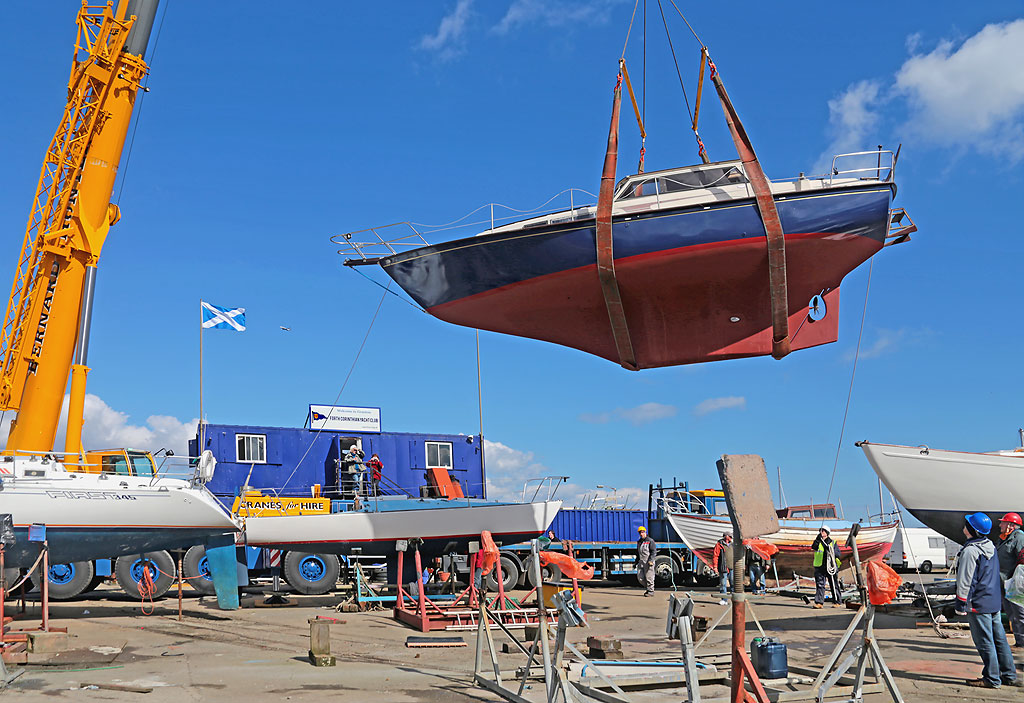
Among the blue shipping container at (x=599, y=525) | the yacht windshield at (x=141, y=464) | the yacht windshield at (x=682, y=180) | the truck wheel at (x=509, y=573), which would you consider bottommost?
the truck wheel at (x=509, y=573)

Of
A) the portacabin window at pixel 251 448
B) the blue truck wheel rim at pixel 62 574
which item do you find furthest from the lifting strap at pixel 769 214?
the portacabin window at pixel 251 448

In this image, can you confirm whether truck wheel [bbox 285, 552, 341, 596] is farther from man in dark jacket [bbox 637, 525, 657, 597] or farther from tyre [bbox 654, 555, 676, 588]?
tyre [bbox 654, 555, 676, 588]

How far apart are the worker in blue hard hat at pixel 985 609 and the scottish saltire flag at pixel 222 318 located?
15505 mm

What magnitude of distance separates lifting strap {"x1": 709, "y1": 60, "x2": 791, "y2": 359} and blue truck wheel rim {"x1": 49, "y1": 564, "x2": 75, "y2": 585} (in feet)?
43.1

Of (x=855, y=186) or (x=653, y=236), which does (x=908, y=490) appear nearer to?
(x=855, y=186)

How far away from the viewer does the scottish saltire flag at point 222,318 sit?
1903 centimetres

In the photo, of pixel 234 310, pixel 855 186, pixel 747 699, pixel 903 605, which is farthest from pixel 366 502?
pixel 747 699

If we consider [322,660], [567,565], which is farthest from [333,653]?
[567,565]

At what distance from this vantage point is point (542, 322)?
10688 millimetres

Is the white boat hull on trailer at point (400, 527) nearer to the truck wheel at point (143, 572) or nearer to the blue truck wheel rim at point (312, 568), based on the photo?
the blue truck wheel rim at point (312, 568)

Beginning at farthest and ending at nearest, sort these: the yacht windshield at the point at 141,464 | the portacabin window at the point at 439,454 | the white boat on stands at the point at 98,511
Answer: the portacabin window at the point at 439,454 < the yacht windshield at the point at 141,464 < the white boat on stands at the point at 98,511

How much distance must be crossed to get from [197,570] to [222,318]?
18.3ft

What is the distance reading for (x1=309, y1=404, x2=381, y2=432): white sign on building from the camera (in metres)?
21.3

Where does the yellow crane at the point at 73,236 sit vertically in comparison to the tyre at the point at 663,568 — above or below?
above
